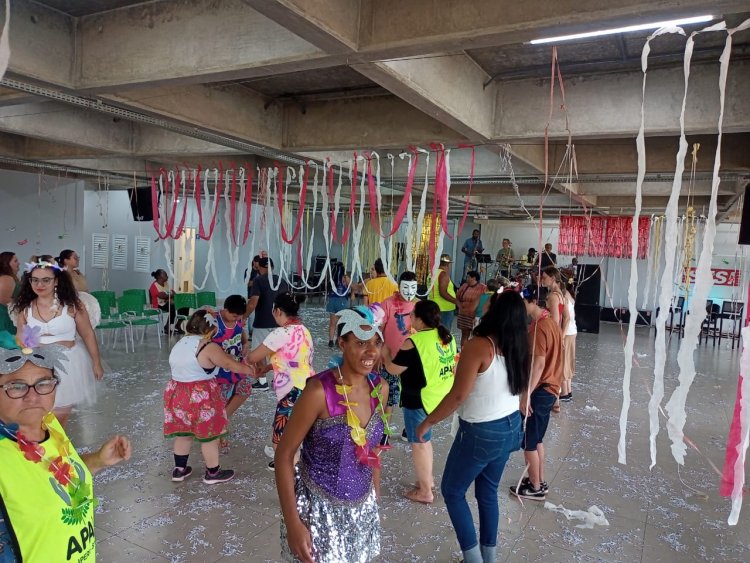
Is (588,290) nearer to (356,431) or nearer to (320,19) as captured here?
(320,19)

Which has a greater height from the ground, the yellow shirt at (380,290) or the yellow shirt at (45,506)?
the yellow shirt at (380,290)

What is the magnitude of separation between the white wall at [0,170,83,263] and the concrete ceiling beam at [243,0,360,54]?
8.35 meters

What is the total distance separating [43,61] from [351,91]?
259 centimetres

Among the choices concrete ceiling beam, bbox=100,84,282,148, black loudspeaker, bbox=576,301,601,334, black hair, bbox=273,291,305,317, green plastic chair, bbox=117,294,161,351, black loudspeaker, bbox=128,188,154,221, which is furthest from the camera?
black loudspeaker, bbox=576,301,601,334

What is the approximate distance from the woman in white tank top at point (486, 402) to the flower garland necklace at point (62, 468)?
141 centimetres

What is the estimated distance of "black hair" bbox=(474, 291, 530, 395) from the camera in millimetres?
2307

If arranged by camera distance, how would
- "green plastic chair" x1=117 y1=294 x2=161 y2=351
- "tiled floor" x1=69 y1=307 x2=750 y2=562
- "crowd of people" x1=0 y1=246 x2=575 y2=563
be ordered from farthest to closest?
"green plastic chair" x1=117 y1=294 x2=161 y2=351
"tiled floor" x1=69 y1=307 x2=750 y2=562
"crowd of people" x1=0 y1=246 x2=575 y2=563

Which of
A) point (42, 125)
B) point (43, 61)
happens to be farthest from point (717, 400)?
point (42, 125)

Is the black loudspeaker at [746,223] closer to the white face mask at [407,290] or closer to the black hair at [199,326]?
the white face mask at [407,290]

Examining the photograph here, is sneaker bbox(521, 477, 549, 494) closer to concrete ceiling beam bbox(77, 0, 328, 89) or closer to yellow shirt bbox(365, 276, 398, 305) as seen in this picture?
yellow shirt bbox(365, 276, 398, 305)

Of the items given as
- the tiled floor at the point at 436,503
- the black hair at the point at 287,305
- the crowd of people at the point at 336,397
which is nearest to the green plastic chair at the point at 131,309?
the tiled floor at the point at 436,503

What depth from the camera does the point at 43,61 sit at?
3.52m

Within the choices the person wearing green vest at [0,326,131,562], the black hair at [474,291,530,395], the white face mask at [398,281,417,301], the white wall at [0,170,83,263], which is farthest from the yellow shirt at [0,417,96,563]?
the white wall at [0,170,83,263]

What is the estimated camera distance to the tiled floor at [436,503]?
9.31ft
